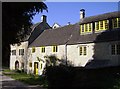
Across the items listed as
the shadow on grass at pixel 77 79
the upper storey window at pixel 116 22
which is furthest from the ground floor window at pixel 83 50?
the shadow on grass at pixel 77 79

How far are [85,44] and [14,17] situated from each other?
1887 cm

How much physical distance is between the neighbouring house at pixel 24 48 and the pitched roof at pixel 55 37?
1.58m

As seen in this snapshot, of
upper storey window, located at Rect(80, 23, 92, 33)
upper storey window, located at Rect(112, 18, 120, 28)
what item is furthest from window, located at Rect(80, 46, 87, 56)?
upper storey window, located at Rect(112, 18, 120, 28)

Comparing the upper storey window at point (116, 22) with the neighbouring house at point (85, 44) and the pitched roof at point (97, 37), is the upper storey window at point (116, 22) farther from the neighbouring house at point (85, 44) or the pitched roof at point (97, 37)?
the pitched roof at point (97, 37)

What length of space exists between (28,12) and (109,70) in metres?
14.1

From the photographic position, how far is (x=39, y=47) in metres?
46.3

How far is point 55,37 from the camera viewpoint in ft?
146

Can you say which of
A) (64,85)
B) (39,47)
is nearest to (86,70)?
(64,85)

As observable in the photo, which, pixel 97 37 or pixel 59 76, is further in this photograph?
pixel 97 37

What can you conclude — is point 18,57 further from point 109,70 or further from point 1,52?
point 1,52

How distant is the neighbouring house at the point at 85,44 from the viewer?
3246cm

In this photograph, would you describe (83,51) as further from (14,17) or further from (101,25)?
(14,17)

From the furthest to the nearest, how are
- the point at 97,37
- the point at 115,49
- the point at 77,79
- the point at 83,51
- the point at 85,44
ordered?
the point at 83,51 → the point at 85,44 → the point at 97,37 → the point at 115,49 → the point at 77,79

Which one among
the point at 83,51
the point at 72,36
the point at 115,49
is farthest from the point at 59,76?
the point at 72,36
